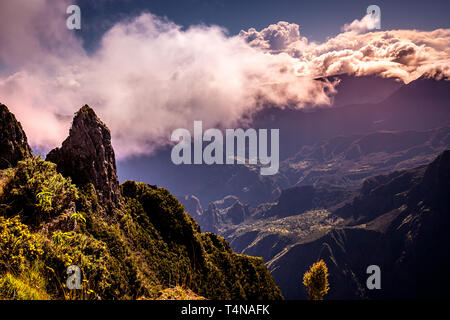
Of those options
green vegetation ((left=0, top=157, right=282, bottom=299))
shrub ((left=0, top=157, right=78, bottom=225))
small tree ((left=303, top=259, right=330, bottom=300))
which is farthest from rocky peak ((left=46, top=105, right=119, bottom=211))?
small tree ((left=303, top=259, right=330, bottom=300))

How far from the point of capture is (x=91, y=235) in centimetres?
2014

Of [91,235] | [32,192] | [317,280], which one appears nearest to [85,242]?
[32,192]

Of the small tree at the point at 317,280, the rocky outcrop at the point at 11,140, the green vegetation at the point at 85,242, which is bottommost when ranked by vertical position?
the small tree at the point at 317,280

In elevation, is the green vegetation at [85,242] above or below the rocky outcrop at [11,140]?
below

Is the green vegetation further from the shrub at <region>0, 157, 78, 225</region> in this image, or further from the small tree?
the small tree

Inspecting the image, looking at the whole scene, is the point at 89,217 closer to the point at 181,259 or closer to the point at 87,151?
the point at 87,151

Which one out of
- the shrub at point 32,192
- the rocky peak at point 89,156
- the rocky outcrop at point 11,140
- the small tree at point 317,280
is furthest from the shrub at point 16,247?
the small tree at point 317,280

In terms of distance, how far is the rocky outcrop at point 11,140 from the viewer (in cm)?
1819

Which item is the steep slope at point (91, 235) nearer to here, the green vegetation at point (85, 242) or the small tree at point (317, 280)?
the green vegetation at point (85, 242)

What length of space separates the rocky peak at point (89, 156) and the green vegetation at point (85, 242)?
198cm

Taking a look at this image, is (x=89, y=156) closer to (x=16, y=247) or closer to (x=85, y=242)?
(x=85, y=242)

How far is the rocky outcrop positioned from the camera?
18.2 meters

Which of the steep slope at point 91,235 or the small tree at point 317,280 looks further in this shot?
the small tree at point 317,280

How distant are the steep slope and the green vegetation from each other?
1.6 inches
